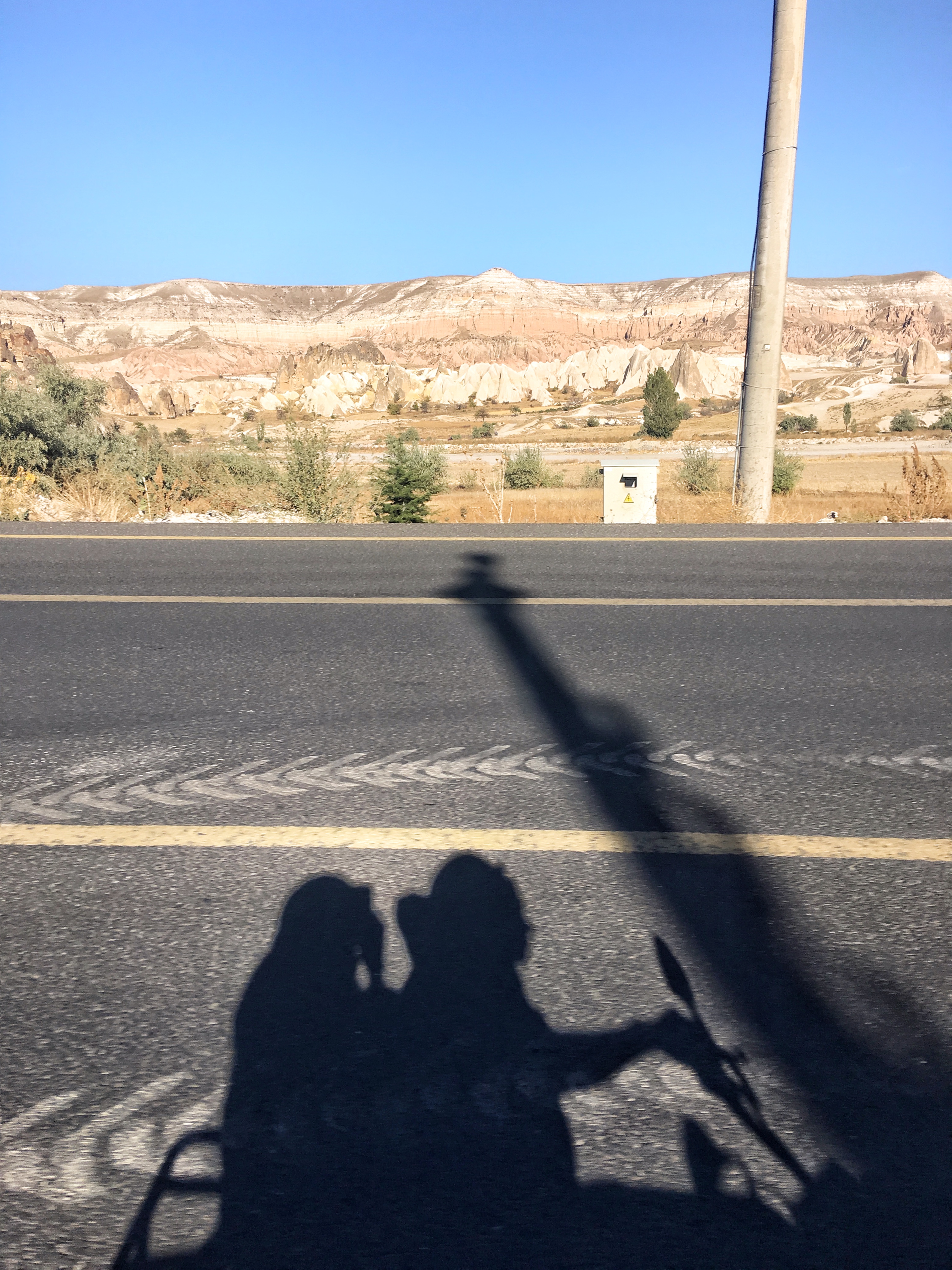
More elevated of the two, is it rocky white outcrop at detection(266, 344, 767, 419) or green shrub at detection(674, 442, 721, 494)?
rocky white outcrop at detection(266, 344, 767, 419)

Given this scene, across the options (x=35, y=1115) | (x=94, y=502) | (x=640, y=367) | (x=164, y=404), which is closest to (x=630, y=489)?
(x=94, y=502)

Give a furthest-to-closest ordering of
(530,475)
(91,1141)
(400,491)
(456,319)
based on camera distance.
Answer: (456,319), (530,475), (400,491), (91,1141)

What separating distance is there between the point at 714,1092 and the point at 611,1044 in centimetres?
20

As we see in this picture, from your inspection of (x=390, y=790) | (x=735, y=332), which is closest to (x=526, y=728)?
Answer: (x=390, y=790)

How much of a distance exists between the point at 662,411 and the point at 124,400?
67586mm

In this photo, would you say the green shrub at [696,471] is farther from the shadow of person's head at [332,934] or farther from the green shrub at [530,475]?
the shadow of person's head at [332,934]

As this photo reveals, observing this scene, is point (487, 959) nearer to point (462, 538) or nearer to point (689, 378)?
→ point (462, 538)

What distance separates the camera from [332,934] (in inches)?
87.2

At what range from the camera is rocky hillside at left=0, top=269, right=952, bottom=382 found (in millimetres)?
153000

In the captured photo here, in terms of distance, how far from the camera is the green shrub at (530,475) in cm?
3706

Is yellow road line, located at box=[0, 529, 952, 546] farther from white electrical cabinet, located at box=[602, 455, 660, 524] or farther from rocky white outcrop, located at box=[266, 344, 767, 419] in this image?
rocky white outcrop, located at box=[266, 344, 767, 419]

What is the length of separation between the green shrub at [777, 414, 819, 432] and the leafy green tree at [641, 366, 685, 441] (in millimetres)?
7898

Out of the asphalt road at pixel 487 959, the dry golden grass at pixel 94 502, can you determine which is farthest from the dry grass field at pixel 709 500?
the asphalt road at pixel 487 959

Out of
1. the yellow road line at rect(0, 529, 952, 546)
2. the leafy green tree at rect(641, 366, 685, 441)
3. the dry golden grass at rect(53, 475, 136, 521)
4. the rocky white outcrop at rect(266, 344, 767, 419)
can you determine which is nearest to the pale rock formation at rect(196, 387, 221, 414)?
the rocky white outcrop at rect(266, 344, 767, 419)
